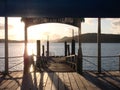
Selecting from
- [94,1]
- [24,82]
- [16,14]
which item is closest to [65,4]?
[94,1]

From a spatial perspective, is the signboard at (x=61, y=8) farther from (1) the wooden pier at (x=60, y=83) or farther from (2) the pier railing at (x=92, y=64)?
(2) the pier railing at (x=92, y=64)

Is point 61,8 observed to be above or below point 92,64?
above

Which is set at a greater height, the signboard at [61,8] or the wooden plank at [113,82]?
the signboard at [61,8]

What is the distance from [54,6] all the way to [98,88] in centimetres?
391

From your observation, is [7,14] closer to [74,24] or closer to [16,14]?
[16,14]

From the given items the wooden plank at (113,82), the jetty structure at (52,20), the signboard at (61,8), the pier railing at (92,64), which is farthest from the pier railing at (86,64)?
the signboard at (61,8)

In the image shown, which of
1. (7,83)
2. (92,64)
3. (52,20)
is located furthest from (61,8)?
(92,64)

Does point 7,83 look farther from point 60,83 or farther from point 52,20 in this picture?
point 52,20

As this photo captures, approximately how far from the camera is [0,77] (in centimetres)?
1387

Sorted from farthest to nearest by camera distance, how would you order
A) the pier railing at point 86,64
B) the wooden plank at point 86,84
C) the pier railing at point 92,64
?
the pier railing at point 92,64 < the pier railing at point 86,64 < the wooden plank at point 86,84

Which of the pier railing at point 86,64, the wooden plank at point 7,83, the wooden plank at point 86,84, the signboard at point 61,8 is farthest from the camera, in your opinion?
the pier railing at point 86,64

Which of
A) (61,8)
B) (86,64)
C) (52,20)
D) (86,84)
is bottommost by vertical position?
(86,64)

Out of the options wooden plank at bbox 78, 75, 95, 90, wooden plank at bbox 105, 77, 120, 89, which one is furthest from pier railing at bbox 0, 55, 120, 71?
wooden plank at bbox 78, 75, 95, 90

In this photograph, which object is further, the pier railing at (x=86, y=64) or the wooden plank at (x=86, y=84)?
the pier railing at (x=86, y=64)
